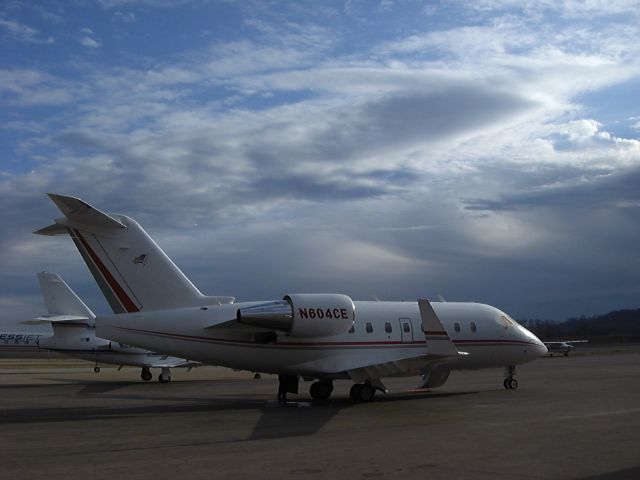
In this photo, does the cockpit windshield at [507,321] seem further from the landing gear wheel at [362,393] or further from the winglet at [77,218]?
the winglet at [77,218]

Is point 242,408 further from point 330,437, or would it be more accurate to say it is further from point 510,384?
point 510,384

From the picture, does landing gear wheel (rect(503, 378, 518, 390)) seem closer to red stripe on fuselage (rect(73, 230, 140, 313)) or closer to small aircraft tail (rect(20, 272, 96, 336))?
red stripe on fuselage (rect(73, 230, 140, 313))

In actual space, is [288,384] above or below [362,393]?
above

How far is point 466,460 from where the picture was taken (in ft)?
32.8

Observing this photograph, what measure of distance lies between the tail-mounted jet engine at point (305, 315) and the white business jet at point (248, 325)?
3 cm

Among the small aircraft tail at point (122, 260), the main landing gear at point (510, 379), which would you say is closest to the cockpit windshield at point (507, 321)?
the main landing gear at point (510, 379)

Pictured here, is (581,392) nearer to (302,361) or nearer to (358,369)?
(358,369)

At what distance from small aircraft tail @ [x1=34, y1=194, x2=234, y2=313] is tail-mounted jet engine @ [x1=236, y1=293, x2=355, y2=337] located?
7.23ft

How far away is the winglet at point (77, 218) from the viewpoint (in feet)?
55.4

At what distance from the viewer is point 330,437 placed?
1267cm

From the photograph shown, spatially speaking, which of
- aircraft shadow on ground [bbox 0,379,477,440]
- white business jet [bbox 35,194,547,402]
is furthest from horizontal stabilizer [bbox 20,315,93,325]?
white business jet [bbox 35,194,547,402]

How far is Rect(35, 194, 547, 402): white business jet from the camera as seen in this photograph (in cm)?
1800

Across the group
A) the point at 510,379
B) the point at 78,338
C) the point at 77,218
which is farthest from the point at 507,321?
the point at 78,338

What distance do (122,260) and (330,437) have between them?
8188 millimetres
